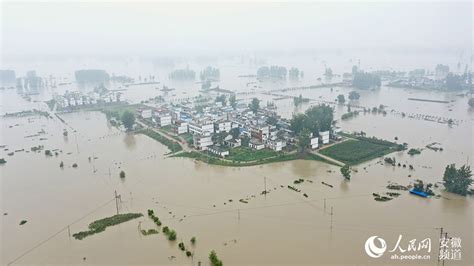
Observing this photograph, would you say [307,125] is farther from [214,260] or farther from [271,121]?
[214,260]

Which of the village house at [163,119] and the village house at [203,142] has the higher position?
the village house at [163,119]

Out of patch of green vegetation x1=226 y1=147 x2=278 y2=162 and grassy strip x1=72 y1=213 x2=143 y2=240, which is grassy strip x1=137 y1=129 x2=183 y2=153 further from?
grassy strip x1=72 y1=213 x2=143 y2=240

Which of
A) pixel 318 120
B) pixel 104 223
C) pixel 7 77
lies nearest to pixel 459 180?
pixel 318 120

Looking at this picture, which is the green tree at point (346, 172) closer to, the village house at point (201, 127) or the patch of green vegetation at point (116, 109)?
the village house at point (201, 127)

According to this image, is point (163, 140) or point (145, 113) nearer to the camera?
point (163, 140)

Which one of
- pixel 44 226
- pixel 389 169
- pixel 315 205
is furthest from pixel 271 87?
pixel 44 226

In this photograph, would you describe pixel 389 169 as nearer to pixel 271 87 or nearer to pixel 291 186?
pixel 291 186

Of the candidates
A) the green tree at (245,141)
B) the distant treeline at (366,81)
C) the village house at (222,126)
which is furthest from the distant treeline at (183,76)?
the green tree at (245,141)

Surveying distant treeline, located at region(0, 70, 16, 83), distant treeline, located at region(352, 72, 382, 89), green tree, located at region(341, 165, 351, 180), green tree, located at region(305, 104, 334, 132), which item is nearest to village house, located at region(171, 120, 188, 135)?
green tree, located at region(305, 104, 334, 132)
